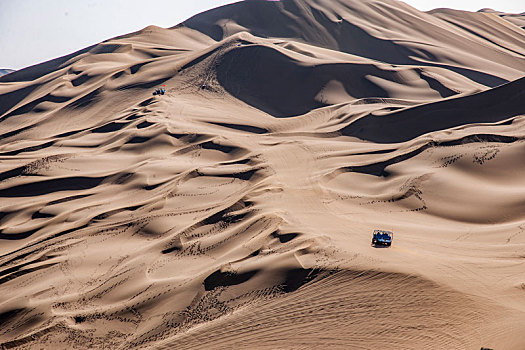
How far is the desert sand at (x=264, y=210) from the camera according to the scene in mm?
9977

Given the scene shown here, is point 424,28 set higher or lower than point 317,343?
higher

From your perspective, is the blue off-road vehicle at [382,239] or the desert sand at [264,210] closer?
the desert sand at [264,210]

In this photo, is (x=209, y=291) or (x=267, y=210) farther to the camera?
(x=267, y=210)

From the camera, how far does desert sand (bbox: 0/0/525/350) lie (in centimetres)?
998

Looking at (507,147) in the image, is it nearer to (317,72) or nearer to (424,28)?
(317,72)

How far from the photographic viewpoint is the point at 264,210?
14742mm

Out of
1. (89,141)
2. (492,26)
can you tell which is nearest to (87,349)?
(89,141)

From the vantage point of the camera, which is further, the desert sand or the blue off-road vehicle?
the blue off-road vehicle

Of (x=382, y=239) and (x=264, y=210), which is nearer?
(x=382, y=239)

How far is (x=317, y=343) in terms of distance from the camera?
9219 mm

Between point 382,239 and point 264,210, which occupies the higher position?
point 264,210

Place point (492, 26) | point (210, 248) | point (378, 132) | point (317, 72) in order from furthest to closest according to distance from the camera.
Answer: point (492, 26) → point (317, 72) → point (378, 132) → point (210, 248)

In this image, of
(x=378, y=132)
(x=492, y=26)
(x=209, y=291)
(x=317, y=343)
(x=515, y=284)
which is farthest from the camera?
(x=492, y=26)

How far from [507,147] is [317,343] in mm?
13458
